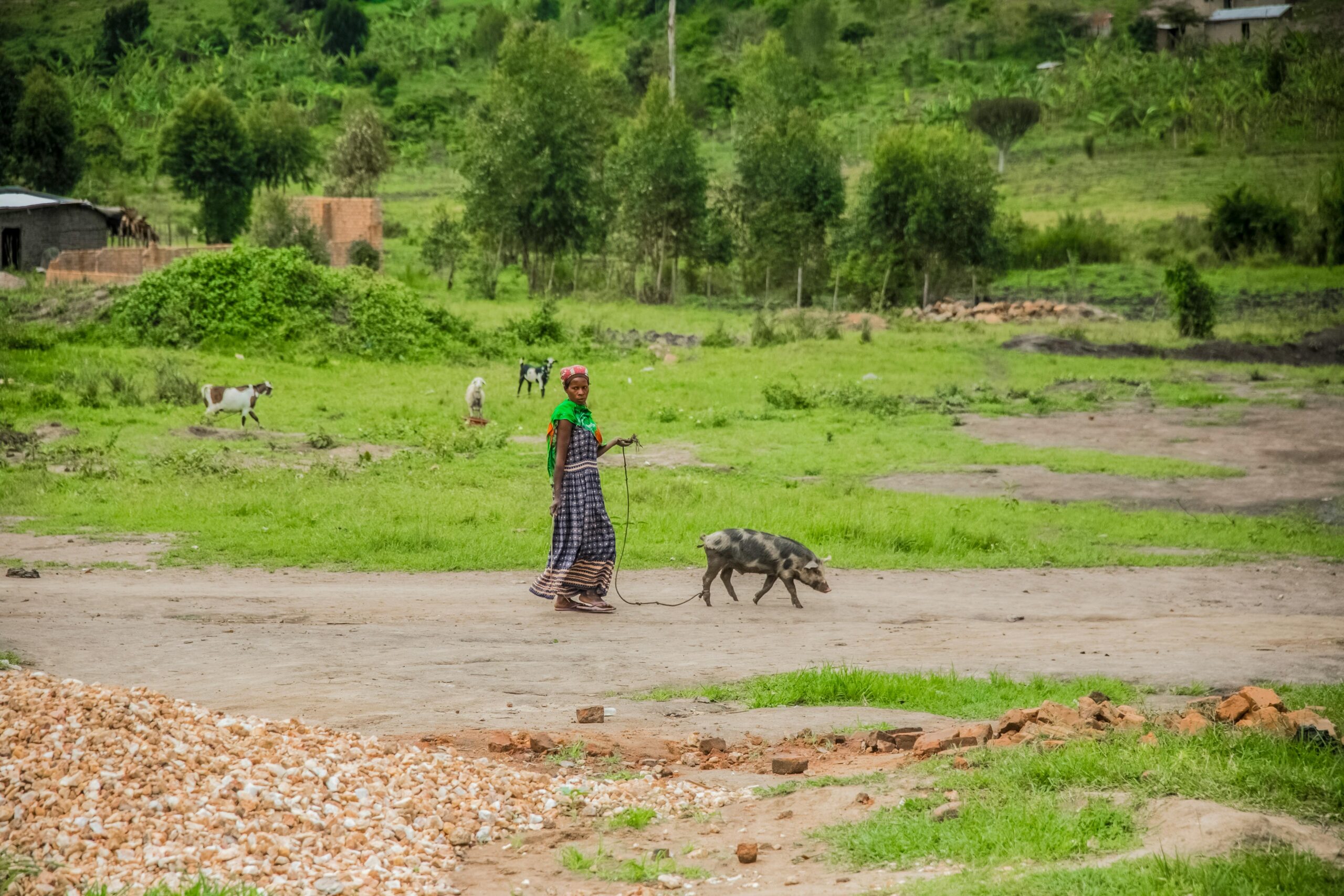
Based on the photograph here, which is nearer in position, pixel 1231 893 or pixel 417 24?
pixel 1231 893

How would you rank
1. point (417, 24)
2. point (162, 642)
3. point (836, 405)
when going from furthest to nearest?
1. point (417, 24)
2. point (836, 405)
3. point (162, 642)

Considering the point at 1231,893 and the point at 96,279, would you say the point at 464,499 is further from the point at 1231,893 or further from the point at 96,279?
the point at 96,279

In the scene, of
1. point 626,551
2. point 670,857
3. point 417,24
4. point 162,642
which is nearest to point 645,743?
point 670,857

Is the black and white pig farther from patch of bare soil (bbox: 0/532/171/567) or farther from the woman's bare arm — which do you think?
patch of bare soil (bbox: 0/532/171/567)

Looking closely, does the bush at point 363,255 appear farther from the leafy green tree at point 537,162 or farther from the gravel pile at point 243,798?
the gravel pile at point 243,798

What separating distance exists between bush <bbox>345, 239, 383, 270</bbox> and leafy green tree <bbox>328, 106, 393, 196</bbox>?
46.7 feet

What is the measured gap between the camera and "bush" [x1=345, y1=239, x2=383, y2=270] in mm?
45781

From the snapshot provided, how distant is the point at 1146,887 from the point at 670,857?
80.3 inches

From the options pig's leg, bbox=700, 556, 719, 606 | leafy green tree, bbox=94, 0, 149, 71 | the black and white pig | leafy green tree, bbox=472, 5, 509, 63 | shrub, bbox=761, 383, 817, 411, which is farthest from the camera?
leafy green tree, bbox=94, 0, 149, 71

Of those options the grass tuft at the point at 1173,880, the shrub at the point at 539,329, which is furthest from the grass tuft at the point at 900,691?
the shrub at the point at 539,329

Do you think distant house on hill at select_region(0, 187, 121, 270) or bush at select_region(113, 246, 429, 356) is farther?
distant house on hill at select_region(0, 187, 121, 270)

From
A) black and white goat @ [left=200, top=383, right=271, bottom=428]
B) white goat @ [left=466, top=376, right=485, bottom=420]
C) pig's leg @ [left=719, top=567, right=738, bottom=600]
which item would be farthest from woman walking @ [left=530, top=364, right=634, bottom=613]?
black and white goat @ [left=200, top=383, right=271, bottom=428]

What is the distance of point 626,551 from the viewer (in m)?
14.4

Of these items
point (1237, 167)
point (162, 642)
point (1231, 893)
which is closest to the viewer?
point (1231, 893)
